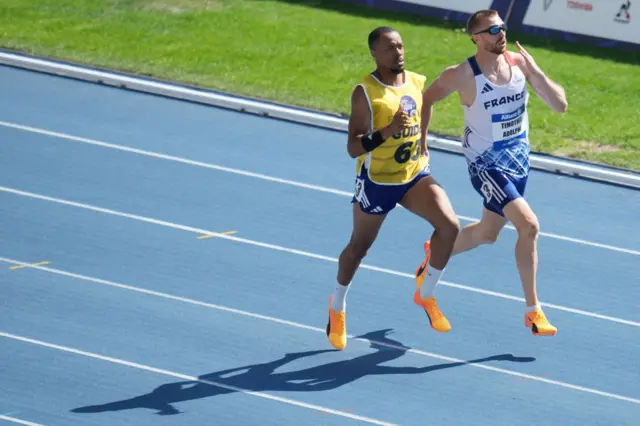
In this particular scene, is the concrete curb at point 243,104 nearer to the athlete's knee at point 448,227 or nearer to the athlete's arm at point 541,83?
the athlete's arm at point 541,83

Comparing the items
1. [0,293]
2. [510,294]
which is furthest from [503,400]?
[0,293]

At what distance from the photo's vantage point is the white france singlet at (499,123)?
824 cm

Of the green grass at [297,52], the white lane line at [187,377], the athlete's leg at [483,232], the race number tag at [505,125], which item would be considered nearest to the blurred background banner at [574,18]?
the green grass at [297,52]

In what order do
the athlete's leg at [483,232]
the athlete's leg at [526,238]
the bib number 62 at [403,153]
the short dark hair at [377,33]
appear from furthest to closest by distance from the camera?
the athlete's leg at [483,232], the athlete's leg at [526,238], the bib number 62 at [403,153], the short dark hair at [377,33]

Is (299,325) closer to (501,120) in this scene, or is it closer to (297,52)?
(501,120)

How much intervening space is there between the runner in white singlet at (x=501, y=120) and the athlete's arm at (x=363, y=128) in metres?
0.67

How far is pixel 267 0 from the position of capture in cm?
1822

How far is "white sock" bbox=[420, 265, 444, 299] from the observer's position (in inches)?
331

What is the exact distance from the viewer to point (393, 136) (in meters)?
7.90

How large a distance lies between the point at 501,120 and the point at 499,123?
0.08ft

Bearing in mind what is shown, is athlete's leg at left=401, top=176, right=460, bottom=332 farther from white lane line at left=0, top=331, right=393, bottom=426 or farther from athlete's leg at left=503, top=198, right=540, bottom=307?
white lane line at left=0, top=331, right=393, bottom=426

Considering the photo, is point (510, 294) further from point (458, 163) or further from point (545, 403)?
point (458, 163)

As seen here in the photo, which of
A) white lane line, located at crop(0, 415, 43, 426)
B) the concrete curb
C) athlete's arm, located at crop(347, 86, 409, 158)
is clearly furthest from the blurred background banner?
white lane line, located at crop(0, 415, 43, 426)

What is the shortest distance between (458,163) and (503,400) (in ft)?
16.4
